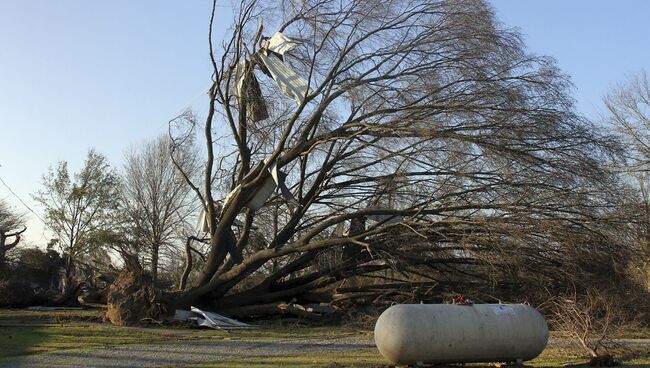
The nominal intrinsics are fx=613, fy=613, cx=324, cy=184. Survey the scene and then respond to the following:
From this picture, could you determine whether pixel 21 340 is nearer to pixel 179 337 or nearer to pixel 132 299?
pixel 179 337

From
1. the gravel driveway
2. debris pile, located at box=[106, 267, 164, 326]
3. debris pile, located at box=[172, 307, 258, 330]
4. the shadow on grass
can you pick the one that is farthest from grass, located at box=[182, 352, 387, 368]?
debris pile, located at box=[106, 267, 164, 326]

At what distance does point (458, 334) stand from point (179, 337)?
7839 millimetres

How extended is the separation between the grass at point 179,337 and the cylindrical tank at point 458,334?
2.66ft

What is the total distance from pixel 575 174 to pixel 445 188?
3.57 metres

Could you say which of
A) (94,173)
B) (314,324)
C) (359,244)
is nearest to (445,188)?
(359,244)

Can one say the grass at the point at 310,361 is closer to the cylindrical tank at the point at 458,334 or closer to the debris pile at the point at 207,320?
the cylindrical tank at the point at 458,334

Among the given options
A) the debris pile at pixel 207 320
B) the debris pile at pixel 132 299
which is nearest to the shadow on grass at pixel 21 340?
the debris pile at pixel 132 299

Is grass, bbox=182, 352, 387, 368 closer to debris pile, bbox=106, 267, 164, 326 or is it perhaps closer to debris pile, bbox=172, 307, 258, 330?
debris pile, bbox=172, 307, 258, 330

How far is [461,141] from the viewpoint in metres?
17.5

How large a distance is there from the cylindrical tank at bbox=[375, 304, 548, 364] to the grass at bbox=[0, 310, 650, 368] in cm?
81

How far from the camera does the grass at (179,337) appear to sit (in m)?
10.5

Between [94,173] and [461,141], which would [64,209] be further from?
[461,141]

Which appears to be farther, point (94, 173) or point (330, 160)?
point (94, 173)

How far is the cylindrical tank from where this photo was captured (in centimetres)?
912
